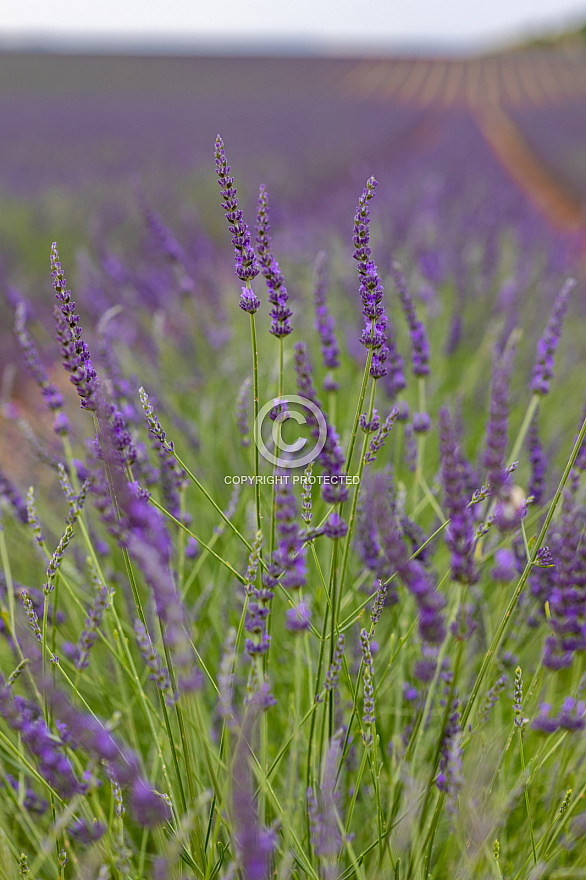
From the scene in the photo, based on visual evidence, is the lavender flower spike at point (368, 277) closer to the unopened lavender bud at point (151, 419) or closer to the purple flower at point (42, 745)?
the unopened lavender bud at point (151, 419)

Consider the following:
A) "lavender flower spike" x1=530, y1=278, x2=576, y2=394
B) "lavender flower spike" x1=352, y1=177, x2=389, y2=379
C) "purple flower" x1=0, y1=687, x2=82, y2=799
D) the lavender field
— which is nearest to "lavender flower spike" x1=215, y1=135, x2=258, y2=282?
the lavender field

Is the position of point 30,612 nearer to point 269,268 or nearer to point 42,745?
point 42,745

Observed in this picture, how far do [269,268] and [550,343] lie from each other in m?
0.69

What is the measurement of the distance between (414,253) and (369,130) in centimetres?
1577

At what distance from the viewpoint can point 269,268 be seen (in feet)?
2.53

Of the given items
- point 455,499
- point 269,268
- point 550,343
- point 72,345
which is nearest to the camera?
point 455,499

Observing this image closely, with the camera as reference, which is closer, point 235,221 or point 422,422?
Result: point 235,221

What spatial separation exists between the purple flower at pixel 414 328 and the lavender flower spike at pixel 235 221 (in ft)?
1.55

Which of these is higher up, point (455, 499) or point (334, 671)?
point (455, 499)

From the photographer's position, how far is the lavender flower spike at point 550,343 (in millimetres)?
1152

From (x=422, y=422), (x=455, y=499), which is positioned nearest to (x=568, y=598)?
(x=455, y=499)

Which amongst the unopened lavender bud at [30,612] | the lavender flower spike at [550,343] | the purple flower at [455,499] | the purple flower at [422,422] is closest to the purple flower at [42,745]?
the unopened lavender bud at [30,612]

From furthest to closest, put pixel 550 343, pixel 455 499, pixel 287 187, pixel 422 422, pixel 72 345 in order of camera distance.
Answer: pixel 287 187, pixel 422 422, pixel 550 343, pixel 72 345, pixel 455 499

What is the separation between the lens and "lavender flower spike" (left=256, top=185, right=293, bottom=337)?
757 millimetres
